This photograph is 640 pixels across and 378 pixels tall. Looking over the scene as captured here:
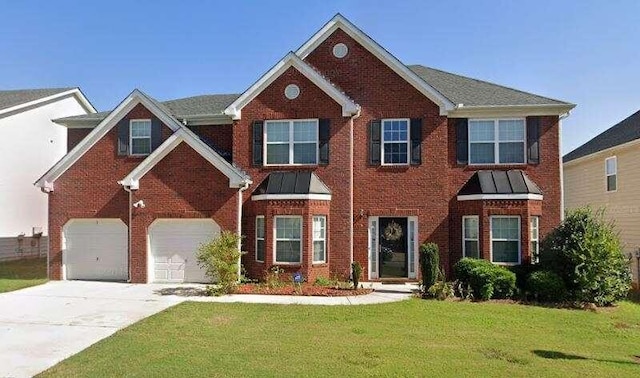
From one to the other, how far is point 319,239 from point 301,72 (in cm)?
614

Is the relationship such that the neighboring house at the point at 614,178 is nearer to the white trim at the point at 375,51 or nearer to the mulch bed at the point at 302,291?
the white trim at the point at 375,51

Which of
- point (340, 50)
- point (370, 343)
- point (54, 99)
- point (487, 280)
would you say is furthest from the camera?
point (54, 99)

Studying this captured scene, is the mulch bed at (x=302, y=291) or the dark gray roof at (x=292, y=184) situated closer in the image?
the mulch bed at (x=302, y=291)

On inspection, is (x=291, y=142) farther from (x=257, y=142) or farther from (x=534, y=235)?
(x=534, y=235)

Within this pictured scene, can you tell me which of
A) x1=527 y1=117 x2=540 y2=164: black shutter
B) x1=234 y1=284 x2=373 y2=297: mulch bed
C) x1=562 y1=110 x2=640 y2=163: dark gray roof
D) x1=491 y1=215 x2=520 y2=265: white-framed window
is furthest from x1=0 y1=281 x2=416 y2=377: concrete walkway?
x1=562 y1=110 x2=640 y2=163: dark gray roof

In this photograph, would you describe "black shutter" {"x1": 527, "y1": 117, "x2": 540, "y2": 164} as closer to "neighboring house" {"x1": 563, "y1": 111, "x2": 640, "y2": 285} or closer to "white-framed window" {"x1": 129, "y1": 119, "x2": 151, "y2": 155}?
"neighboring house" {"x1": 563, "y1": 111, "x2": 640, "y2": 285}

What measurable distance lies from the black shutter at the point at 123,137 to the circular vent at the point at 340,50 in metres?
8.44

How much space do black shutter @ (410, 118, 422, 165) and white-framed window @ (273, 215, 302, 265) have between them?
4860 millimetres

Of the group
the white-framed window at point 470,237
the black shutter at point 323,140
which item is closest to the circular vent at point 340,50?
the black shutter at point 323,140

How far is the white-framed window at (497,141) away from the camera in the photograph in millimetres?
17516

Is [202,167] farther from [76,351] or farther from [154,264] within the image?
[76,351]

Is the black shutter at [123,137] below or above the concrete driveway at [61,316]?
above

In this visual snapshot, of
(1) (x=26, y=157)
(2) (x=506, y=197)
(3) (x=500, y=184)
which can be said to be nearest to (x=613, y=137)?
(3) (x=500, y=184)

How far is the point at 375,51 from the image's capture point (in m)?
17.8
